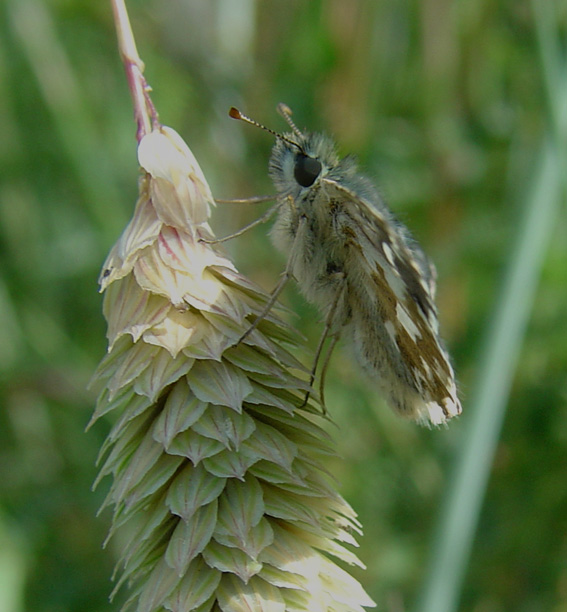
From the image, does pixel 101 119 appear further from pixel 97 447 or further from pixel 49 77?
pixel 97 447

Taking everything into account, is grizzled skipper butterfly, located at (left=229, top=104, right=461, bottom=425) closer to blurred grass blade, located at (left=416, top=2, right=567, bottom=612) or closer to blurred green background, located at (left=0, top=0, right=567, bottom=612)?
blurred grass blade, located at (left=416, top=2, right=567, bottom=612)

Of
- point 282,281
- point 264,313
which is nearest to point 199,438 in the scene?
point 264,313

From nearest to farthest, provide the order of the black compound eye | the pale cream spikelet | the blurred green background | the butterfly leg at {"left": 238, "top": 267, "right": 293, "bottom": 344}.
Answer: the pale cream spikelet
the butterfly leg at {"left": 238, "top": 267, "right": 293, "bottom": 344}
the black compound eye
the blurred green background

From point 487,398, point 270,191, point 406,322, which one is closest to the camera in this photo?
point 406,322

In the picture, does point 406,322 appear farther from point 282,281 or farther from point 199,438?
point 199,438

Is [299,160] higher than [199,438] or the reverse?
higher

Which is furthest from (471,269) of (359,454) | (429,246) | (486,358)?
(486,358)

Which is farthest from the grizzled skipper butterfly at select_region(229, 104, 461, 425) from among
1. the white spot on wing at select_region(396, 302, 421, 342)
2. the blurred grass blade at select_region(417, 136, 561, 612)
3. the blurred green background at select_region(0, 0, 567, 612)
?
the blurred green background at select_region(0, 0, 567, 612)

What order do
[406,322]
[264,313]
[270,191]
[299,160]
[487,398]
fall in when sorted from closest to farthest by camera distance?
[264,313] → [406,322] → [487,398] → [299,160] → [270,191]
